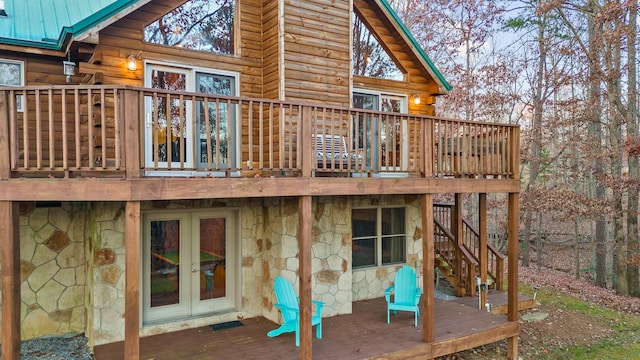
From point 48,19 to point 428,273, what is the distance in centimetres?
766

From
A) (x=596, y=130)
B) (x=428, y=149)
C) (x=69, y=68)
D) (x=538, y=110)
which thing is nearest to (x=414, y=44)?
(x=428, y=149)

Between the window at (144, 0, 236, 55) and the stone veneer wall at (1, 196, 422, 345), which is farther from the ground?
the window at (144, 0, 236, 55)

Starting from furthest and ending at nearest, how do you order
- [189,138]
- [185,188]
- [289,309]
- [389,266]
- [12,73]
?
[389,266]
[189,138]
[12,73]
[289,309]
[185,188]

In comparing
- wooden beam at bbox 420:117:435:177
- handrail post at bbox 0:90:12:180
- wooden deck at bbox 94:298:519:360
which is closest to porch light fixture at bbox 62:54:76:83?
handrail post at bbox 0:90:12:180

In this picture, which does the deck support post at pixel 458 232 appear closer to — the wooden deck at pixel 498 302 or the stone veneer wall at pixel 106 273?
the wooden deck at pixel 498 302

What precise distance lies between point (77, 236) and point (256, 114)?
11.6 ft

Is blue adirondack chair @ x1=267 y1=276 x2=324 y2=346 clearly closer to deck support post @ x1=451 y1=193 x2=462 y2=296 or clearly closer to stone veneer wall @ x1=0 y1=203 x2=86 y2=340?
stone veneer wall @ x1=0 y1=203 x2=86 y2=340

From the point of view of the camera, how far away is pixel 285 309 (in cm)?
619

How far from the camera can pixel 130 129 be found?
14.3 ft

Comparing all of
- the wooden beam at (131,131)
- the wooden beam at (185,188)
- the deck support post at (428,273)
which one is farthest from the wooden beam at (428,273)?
the wooden beam at (131,131)

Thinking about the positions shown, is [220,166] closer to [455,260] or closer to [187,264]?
[187,264]

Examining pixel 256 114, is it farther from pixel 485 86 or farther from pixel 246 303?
pixel 485 86

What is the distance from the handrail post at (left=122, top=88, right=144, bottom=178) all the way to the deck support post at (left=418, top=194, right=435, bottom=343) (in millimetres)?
4098

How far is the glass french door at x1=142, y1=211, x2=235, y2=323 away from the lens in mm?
6840
